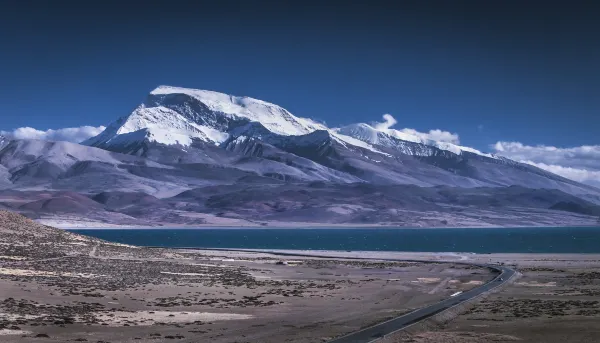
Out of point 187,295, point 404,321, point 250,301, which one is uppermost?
point 187,295

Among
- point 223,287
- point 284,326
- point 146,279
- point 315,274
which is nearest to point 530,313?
point 284,326

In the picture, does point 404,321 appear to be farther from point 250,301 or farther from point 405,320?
point 250,301

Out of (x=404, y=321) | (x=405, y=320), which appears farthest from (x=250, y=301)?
(x=404, y=321)

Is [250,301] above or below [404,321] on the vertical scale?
above

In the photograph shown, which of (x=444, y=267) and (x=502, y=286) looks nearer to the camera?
(x=502, y=286)

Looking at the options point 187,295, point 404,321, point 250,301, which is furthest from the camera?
point 187,295

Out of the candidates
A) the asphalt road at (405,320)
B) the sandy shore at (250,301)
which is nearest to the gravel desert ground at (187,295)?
the sandy shore at (250,301)

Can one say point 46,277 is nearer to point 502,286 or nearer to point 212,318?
point 212,318

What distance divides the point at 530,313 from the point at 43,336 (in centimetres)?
2363

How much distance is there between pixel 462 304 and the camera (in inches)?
1689

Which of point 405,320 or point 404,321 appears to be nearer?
point 404,321

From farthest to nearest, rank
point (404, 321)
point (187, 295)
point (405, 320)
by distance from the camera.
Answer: point (187, 295) → point (405, 320) → point (404, 321)

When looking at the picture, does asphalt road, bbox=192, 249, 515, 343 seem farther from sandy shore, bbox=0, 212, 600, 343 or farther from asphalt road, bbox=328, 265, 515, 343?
sandy shore, bbox=0, 212, 600, 343

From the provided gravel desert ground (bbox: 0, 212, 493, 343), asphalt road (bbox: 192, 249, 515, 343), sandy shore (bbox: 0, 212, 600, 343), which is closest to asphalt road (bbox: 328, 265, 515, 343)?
asphalt road (bbox: 192, 249, 515, 343)
